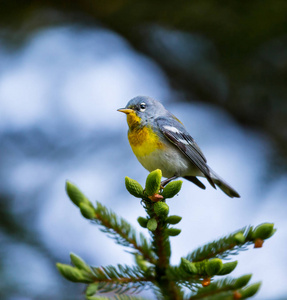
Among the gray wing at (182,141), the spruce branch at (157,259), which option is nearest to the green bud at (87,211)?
the spruce branch at (157,259)

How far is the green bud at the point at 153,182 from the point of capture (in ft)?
4.43

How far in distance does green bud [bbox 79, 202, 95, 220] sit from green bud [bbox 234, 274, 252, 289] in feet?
1.83

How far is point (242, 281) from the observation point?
43.9 inches

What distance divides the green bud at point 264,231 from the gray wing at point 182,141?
60.1 inches

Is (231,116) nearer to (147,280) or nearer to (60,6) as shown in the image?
(60,6)

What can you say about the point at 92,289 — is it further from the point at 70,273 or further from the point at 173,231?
the point at 173,231

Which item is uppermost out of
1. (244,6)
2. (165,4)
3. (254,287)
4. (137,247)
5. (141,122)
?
(165,4)

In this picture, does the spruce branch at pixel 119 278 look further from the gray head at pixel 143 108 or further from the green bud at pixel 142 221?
the gray head at pixel 143 108

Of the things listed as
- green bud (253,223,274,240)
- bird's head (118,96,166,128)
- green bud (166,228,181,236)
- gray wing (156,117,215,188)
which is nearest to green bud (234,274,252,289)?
green bud (253,223,274,240)

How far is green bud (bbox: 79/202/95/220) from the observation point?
1322mm

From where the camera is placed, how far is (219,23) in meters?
2.59

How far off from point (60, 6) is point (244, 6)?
167 centimetres

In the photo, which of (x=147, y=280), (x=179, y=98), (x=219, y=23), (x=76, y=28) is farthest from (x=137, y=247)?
(x=179, y=98)

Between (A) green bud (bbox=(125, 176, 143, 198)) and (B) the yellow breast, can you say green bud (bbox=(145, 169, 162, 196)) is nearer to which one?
(A) green bud (bbox=(125, 176, 143, 198))
